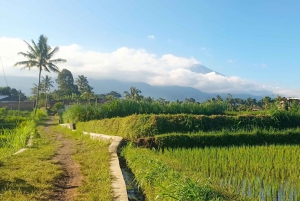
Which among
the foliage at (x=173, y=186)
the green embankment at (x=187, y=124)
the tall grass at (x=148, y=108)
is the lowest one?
the foliage at (x=173, y=186)

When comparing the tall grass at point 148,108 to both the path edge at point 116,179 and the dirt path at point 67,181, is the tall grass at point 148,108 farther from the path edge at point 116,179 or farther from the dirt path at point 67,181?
the dirt path at point 67,181

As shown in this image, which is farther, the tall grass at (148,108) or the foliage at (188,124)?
the tall grass at (148,108)

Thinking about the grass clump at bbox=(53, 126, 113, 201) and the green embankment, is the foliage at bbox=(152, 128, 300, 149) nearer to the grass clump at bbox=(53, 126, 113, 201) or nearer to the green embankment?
the green embankment

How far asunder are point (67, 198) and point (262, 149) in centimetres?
626

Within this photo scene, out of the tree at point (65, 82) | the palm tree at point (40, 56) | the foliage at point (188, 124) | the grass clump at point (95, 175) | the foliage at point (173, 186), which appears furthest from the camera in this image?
the tree at point (65, 82)

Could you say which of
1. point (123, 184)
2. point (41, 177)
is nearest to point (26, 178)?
point (41, 177)

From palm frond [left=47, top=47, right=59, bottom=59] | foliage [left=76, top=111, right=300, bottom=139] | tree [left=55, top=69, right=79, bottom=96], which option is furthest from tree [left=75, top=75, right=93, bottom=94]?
foliage [left=76, top=111, right=300, bottom=139]

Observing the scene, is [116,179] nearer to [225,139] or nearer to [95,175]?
[95,175]

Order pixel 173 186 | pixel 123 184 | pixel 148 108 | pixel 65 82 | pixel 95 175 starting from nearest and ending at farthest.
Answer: pixel 173 186, pixel 123 184, pixel 95 175, pixel 148 108, pixel 65 82

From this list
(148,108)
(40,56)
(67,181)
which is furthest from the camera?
(40,56)

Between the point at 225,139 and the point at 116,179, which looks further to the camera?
the point at 225,139

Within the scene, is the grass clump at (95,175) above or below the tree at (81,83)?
below

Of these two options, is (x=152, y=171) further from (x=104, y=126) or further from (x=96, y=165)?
(x=104, y=126)

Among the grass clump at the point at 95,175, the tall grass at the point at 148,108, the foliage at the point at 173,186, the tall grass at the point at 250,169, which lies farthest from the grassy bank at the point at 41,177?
the tall grass at the point at 148,108
